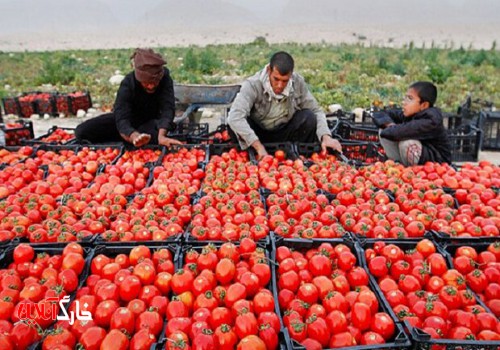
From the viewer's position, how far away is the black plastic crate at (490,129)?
22.9ft

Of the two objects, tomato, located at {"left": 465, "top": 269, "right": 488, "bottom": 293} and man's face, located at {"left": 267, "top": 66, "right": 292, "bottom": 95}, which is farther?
A: man's face, located at {"left": 267, "top": 66, "right": 292, "bottom": 95}

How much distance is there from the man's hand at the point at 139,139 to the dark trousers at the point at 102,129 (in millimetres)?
456

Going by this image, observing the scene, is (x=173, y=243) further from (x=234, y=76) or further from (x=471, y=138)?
(x=234, y=76)

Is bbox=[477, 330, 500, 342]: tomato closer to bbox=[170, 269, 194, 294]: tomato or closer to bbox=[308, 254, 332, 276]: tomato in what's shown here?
bbox=[308, 254, 332, 276]: tomato

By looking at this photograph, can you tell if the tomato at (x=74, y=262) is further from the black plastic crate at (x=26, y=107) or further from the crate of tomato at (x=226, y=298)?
the black plastic crate at (x=26, y=107)

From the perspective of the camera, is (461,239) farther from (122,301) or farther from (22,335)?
(22,335)

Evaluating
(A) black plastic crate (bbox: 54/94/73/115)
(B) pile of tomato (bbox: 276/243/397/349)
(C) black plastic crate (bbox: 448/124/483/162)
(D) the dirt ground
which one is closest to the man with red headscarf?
(B) pile of tomato (bbox: 276/243/397/349)

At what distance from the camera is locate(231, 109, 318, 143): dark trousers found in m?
5.25

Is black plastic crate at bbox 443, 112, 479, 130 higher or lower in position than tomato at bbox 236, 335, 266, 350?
higher

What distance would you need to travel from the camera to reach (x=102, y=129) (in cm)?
561

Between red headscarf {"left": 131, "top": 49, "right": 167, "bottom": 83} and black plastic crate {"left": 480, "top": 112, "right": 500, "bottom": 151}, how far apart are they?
5361mm

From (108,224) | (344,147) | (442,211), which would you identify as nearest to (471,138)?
→ (344,147)

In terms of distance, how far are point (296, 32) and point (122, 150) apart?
75.6m

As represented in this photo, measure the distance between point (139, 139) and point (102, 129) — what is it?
1.07m
